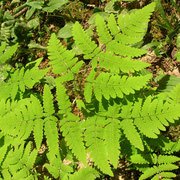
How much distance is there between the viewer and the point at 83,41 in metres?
2.28

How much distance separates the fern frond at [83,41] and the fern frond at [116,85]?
1.06ft

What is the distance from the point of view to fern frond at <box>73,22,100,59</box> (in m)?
2.24

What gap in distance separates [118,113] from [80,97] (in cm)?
124

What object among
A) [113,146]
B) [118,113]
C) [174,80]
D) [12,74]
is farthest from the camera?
[174,80]

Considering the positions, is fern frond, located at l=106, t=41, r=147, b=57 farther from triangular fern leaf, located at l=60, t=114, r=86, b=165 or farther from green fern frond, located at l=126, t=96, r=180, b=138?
triangular fern leaf, located at l=60, t=114, r=86, b=165

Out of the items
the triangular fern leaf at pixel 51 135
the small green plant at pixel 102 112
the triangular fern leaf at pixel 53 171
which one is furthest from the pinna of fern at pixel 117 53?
the triangular fern leaf at pixel 53 171

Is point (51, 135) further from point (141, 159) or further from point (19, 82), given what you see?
point (141, 159)

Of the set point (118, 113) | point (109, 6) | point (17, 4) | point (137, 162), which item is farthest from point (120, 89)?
point (17, 4)

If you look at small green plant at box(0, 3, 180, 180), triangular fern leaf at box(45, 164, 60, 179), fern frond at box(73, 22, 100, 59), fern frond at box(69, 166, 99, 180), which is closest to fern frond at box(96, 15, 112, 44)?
small green plant at box(0, 3, 180, 180)

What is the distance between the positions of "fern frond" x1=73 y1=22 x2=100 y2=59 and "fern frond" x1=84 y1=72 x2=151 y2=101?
0.32 metres

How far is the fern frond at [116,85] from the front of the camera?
82.9 inches

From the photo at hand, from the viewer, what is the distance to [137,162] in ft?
8.33

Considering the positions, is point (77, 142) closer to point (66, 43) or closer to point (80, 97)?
point (80, 97)

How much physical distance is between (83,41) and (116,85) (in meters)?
0.62
